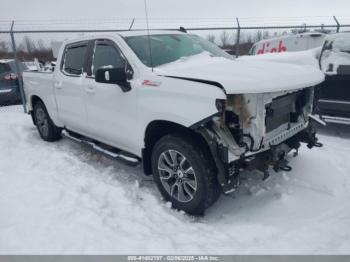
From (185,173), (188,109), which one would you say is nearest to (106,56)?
(188,109)

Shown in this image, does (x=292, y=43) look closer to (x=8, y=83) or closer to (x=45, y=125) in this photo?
(x=45, y=125)

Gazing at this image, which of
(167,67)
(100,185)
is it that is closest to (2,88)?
(100,185)

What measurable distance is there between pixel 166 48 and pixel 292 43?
25.4 feet

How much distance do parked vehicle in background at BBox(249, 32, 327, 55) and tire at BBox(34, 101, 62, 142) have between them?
26.1ft

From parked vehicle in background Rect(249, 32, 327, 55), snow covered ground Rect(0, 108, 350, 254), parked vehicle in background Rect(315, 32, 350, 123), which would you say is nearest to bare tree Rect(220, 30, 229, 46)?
parked vehicle in background Rect(249, 32, 327, 55)

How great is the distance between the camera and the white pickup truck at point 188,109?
3.12 metres

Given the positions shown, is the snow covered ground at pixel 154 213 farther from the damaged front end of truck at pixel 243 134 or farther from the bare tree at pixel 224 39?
the bare tree at pixel 224 39

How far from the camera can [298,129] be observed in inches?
155

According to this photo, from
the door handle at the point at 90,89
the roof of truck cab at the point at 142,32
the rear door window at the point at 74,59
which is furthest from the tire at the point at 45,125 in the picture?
the roof of truck cab at the point at 142,32

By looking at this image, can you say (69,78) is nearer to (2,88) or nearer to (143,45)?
(143,45)

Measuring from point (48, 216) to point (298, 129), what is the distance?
312cm

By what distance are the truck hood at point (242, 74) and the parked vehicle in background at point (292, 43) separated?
6.90 metres

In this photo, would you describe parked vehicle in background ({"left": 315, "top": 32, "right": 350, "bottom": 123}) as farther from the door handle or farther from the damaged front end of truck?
the door handle

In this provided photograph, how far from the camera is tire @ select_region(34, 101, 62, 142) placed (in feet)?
20.6
